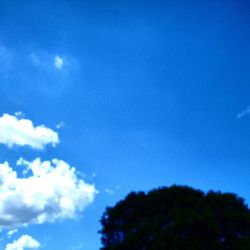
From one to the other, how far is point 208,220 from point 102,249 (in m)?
12.2

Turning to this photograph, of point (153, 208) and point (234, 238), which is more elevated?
point (153, 208)

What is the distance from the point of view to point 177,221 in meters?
31.3

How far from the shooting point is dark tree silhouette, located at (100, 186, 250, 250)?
30797mm

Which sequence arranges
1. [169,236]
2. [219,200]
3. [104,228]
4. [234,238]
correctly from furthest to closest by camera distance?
[104,228] < [219,200] < [234,238] < [169,236]

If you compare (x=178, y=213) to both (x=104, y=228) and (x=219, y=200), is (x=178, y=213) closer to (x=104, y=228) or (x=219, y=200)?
(x=219, y=200)

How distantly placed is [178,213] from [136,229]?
14.5ft

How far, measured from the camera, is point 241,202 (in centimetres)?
3675

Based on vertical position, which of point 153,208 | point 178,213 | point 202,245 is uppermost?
point 153,208

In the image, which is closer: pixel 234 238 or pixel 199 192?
pixel 234 238

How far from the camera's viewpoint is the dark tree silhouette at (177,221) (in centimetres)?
3080

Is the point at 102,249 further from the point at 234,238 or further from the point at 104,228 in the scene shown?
the point at 234,238

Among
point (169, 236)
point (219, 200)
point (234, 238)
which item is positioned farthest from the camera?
point (219, 200)

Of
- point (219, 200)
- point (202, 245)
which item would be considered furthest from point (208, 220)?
point (219, 200)

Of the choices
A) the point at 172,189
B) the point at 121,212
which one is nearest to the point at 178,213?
the point at 172,189
